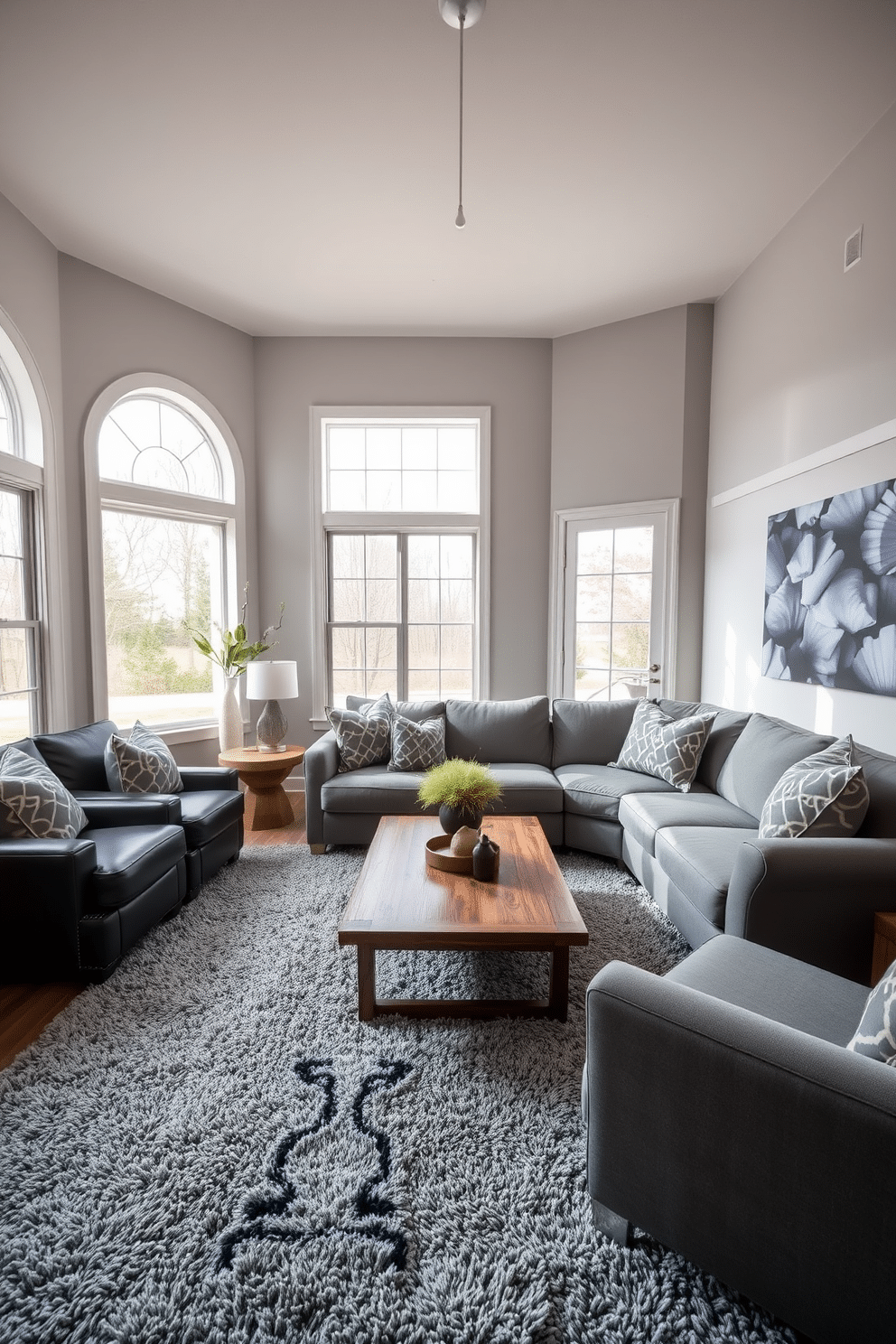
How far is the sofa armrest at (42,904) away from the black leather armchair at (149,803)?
641mm

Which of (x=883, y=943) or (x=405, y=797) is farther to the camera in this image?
(x=405, y=797)

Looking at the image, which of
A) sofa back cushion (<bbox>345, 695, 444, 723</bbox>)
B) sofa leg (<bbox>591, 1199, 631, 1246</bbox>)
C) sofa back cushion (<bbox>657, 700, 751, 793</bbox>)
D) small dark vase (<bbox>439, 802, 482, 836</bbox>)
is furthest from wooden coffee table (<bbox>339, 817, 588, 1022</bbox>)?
sofa back cushion (<bbox>345, 695, 444, 723</bbox>)

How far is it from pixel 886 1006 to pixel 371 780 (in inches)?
115

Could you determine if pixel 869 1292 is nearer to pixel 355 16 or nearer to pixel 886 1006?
pixel 886 1006

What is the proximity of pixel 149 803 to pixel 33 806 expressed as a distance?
0.54 m

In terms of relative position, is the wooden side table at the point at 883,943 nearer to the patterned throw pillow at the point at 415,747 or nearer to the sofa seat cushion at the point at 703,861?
the sofa seat cushion at the point at 703,861

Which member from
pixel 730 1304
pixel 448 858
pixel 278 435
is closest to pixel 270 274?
pixel 278 435

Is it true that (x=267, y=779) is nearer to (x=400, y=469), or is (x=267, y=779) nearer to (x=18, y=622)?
(x=18, y=622)

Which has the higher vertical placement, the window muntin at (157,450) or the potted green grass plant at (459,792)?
the window muntin at (157,450)

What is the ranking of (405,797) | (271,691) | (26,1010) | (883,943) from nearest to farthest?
(883,943)
(26,1010)
(405,797)
(271,691)

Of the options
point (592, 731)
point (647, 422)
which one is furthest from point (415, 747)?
point (647, 422)

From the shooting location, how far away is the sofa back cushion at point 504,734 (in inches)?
174

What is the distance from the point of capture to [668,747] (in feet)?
12.3

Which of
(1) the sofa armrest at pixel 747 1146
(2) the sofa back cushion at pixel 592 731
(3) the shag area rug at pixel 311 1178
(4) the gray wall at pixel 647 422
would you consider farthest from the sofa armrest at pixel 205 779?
(4) the gray wall at pixel 647 422
